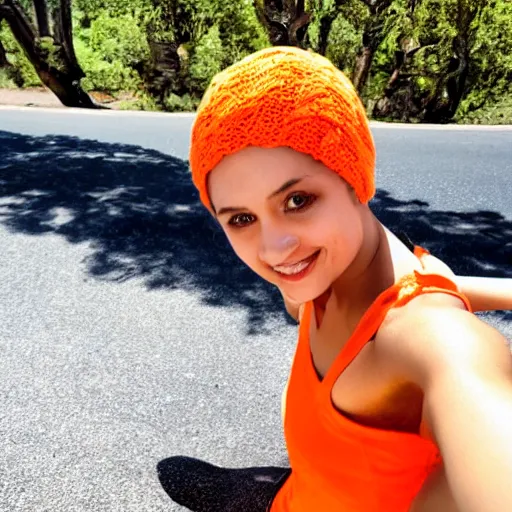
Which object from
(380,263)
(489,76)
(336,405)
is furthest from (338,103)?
(489,76)

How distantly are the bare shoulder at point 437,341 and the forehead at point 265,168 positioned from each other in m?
0.32

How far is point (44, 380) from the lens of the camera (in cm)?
331

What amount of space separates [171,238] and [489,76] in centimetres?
926

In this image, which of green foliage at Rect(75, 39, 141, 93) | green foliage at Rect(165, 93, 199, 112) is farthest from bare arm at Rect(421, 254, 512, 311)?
green foliage at Rect(75, 39, 141, 93)

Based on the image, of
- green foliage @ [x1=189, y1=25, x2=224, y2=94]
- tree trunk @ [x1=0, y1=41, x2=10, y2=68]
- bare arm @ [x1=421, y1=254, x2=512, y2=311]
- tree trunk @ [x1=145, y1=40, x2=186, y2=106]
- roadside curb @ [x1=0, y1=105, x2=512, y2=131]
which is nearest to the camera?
Answer: bare arm @ [x1=421, y1=254, x2=512, y2=311]

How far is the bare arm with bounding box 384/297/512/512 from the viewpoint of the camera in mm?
795

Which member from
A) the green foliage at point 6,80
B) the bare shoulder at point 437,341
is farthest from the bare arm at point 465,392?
the green foliage at point 6,80

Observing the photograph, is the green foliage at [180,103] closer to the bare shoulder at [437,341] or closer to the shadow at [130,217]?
the shadow at [130,217]

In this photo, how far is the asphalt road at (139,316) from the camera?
9.11 feet

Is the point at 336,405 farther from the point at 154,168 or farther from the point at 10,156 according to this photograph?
the point at 10,156

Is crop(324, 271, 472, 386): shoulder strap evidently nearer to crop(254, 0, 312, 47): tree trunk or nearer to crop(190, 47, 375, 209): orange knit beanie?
crop(190, 47, 375, 209): orange knit beanie

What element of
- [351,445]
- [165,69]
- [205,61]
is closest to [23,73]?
[165,69]

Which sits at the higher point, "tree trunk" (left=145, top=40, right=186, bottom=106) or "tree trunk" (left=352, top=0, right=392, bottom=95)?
"tree trunk" (left=352, top=0, right=392, bottom=95)

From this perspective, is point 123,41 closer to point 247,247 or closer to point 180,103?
point 180,103
